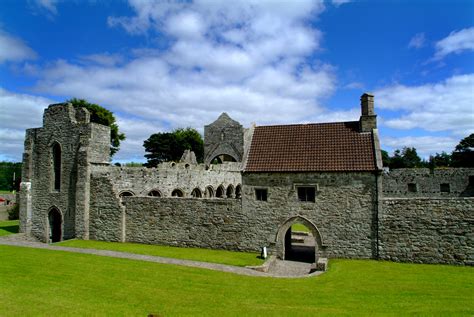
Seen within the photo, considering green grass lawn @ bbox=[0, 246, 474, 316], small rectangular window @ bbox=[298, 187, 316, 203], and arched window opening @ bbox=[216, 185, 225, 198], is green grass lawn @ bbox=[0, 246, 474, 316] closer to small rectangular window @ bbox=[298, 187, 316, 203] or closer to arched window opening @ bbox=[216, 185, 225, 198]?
small rectangular window @ bbox=[298, 187, 316, 203]

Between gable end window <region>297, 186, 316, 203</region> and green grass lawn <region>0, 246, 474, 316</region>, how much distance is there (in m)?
3.66

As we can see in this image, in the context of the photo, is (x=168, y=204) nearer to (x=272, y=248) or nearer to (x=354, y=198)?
(x=272, y=248)

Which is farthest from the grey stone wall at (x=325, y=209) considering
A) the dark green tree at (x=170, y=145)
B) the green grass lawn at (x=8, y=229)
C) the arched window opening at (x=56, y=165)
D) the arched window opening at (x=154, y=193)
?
the dark green tree at (x=170, y=145)

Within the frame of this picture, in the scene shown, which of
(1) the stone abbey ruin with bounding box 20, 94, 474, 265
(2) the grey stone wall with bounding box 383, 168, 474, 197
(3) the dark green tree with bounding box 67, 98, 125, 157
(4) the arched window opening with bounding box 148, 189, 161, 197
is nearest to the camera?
(1) the stone abbey ruin with bounding box 20, 94, 474, 265

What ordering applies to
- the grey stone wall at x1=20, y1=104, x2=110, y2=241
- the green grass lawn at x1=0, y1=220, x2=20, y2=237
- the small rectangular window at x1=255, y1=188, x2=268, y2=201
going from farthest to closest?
the green grass lawn at x1=0, y1=220, x2=20, y2=237, the grey stone wall at x1=20, y1=104, x2=110, y2=241, the small rectangular window at x1=255, y1=188, x2=268, y2=201

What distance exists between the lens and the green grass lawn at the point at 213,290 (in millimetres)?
9414

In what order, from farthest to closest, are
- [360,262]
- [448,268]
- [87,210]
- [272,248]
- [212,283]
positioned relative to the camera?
[87,210] → [272,248] → [360,262] → [448,268] → [212,283]

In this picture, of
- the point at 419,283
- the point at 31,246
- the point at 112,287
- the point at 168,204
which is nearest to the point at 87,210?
the point at 31,246

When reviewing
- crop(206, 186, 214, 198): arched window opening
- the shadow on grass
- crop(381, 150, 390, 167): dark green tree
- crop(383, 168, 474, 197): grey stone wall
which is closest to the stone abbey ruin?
the shadow on grass

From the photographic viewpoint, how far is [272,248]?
17828mm

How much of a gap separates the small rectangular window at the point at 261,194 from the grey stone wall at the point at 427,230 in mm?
5742

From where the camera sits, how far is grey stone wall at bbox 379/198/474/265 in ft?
50.6

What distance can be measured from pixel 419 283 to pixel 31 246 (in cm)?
1911

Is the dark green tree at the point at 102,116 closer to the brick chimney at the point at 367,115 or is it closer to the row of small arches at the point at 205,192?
the row of small arches at the point at 205,192
